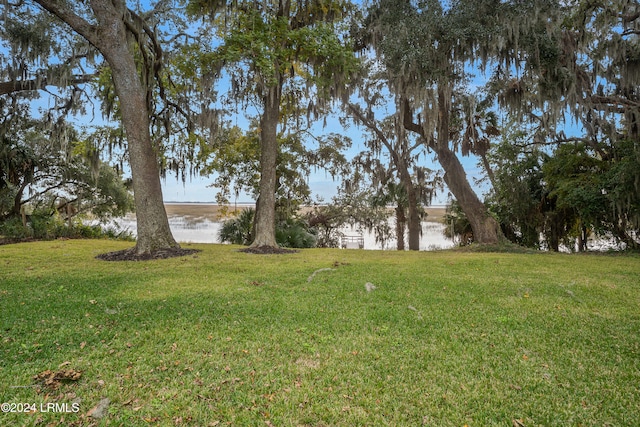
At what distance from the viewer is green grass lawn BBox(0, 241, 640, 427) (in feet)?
7.42

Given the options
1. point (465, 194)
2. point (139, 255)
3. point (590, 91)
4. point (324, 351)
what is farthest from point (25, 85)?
point (590, 91)

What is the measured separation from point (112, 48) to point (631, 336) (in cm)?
1149

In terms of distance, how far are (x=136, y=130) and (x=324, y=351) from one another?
28.0 feet

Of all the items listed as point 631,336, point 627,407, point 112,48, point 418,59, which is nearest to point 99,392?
point 627,407

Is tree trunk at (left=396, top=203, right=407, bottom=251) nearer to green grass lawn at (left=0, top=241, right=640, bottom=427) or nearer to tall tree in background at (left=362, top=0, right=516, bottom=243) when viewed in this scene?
tall tree in background at (left=362, top=0, right=516, bottom=243)

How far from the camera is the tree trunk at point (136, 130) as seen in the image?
29.7 ft

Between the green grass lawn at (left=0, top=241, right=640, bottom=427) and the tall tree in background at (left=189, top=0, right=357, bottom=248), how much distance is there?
19.1 feet

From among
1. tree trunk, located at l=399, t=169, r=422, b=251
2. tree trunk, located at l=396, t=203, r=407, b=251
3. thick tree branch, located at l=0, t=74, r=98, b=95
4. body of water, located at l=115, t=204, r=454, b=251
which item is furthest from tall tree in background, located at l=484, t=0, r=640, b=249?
thick tree branch, located at l=0, t=74, r=98, b=95

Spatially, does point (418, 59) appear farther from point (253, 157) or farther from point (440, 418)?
point (440, 418)

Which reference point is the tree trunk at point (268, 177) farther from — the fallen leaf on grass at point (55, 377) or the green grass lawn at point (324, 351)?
the fallen leaf on grass at point (55, 377)

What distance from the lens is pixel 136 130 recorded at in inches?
365

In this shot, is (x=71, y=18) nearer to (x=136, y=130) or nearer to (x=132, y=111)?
(x=132, y=111)

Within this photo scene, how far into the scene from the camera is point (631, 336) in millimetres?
3578

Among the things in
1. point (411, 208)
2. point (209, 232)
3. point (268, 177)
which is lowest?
point (209, 232)
